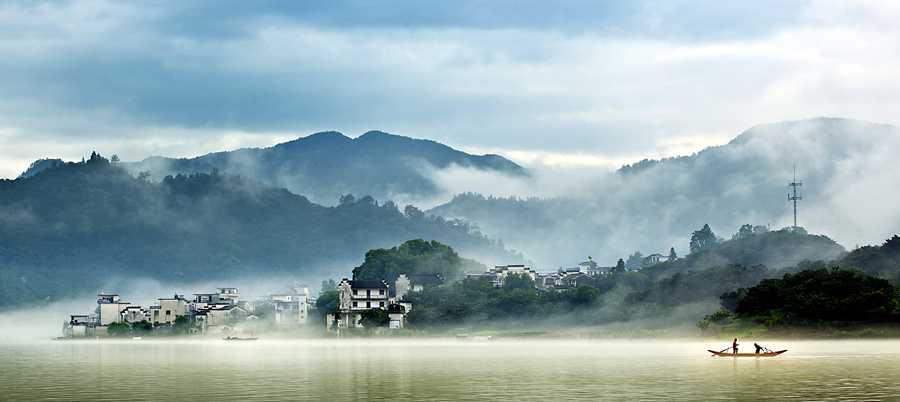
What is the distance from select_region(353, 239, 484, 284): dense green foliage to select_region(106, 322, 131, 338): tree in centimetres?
3097

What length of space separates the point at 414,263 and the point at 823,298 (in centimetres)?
7999

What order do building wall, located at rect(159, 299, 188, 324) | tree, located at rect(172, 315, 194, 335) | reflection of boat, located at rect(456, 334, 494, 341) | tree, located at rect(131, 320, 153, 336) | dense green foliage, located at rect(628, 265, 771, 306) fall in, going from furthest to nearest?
building wall, located at rect(159, 299, 188, 324) → tree, located at rect(131, 320, 153, 336) → tree, located at rect(172, 315, 194, 335) → dense green foliage, located at rect(628, 265, 771, 306) → reflection of boat, located at rect(456, 334, 494, 341)

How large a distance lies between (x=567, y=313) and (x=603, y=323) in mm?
7547

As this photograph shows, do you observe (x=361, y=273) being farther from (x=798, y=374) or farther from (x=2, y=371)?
(x=798, y=374)

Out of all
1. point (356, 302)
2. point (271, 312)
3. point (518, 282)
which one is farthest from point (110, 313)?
point (518, 282)

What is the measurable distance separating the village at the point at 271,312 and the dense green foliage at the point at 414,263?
3209 mm

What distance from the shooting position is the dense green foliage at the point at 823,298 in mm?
87750

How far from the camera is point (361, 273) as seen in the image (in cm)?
16912

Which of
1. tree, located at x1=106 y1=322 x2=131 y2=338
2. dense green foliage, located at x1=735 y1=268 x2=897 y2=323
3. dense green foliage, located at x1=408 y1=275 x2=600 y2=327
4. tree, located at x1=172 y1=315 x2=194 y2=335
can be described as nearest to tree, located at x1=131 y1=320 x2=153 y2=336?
tree, located at x1=106 y1=322 x2=131 y2=338

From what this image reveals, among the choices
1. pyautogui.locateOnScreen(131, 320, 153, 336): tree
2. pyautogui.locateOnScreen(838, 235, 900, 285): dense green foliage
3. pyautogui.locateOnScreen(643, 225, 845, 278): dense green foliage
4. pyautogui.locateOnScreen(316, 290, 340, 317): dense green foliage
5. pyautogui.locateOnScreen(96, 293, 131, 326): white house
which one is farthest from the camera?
pyautogui.locateOnScreen(96, 293, 131, 326): white house

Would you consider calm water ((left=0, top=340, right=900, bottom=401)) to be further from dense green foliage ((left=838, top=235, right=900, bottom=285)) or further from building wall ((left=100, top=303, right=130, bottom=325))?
building wall ((left=100, top=303, right=130, bottom=325))

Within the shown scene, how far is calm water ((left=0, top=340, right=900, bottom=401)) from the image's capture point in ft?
140

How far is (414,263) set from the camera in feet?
536

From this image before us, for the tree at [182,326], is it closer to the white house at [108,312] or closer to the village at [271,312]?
the village at [271,312]
